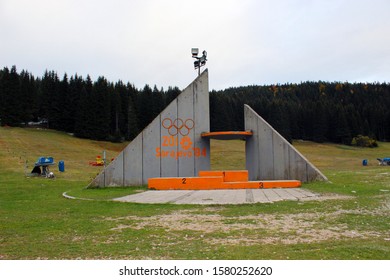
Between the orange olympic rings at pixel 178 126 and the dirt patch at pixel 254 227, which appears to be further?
the orange olympic rings at pixel 178 126

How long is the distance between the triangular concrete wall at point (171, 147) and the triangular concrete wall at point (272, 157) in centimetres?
266

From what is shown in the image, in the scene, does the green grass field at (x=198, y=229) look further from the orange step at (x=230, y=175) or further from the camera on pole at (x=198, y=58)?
the camera on pole at (x=198, y=58)

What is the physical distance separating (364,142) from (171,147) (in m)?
81.4

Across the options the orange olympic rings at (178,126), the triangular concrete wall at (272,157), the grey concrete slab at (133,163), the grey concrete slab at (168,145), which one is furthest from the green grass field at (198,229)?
the orange olympic rings at (178,126)

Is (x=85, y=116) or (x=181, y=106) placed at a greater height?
(x=85, y=116)

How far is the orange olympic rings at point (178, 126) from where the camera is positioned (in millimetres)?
20547

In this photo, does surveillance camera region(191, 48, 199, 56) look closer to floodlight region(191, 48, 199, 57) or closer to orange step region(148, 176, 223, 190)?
A: floodlight region(191, 48, 199, 57)

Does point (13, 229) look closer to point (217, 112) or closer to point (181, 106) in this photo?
point (181, 106)

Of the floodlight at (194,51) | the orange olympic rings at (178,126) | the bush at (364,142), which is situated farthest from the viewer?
the bush at (364,142)

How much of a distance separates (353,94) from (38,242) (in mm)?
153794

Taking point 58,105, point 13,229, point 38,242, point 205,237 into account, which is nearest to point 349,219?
point 205,237

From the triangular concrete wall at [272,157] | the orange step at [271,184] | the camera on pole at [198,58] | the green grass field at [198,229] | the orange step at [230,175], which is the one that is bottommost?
the green grass field at [198,229]

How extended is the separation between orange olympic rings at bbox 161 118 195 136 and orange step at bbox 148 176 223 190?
3322mm

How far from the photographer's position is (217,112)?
281ft
